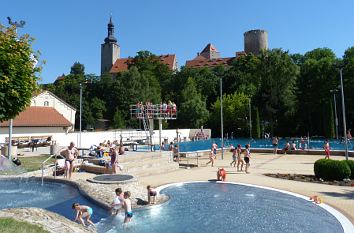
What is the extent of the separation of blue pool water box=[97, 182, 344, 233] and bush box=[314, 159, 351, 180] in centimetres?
461

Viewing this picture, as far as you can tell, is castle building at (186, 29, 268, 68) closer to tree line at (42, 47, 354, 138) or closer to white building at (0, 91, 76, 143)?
tree line at (42, 47, 354, 138)

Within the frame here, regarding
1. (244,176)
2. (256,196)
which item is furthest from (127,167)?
(256,196)

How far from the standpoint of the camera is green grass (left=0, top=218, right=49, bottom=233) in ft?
22.8

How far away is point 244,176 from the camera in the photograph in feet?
67.2

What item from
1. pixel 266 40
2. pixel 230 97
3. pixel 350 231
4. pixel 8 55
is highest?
pixel 266 40

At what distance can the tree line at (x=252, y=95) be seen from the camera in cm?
6044

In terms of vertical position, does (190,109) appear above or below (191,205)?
above

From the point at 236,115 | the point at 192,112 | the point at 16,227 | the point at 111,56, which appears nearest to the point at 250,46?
the point at 111,56

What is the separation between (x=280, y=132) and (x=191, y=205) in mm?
54817

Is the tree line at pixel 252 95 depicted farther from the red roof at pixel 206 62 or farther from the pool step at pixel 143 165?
the red roof at pixel 206 62

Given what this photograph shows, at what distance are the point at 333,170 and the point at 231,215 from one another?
9075 millimetres

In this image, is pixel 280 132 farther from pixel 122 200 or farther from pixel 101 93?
pixel 122 200

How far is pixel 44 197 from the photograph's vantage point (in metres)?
14.4

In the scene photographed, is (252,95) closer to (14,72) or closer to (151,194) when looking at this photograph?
(151,194)
